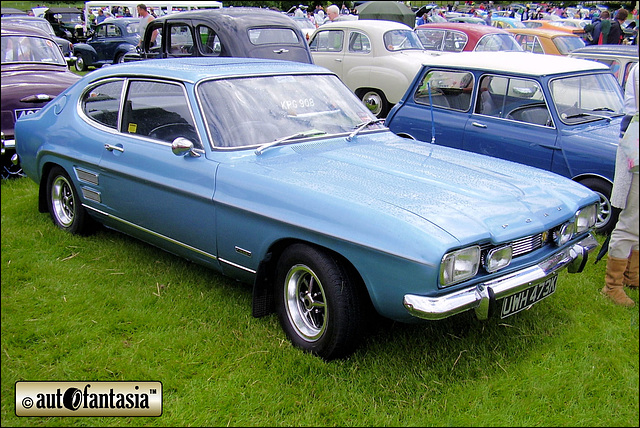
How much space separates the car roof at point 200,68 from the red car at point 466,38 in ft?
27.0

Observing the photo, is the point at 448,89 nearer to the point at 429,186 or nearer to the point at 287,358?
the point at 429,186

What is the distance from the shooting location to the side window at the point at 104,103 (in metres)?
4.46

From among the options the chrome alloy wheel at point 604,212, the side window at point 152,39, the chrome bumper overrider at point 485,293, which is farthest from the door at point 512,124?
the side window at point 152,39

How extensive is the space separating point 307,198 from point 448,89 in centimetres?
389

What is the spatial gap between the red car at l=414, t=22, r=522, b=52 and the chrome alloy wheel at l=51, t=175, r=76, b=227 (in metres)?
9.09

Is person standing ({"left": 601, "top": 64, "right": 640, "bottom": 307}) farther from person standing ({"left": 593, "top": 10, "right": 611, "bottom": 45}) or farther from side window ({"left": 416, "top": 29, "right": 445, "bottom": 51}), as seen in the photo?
person standing ({"left": 593, "top": 10, "right": 611, "bottom": 45})

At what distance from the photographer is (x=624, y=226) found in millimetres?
3879

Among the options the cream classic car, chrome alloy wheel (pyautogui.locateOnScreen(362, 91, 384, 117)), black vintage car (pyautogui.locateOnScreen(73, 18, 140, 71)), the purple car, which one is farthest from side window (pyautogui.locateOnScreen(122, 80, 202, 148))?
black vintage car (pyautogui.locateOnScreen(73, 18, 140, 71))

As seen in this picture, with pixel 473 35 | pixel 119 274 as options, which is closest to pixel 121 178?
pixel 119 274

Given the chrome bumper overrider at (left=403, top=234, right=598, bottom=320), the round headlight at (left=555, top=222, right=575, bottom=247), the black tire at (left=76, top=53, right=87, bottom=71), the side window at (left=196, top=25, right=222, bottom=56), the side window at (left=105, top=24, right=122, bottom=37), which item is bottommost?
the black tire at (left=76, top=53, right=87, bottom=71)

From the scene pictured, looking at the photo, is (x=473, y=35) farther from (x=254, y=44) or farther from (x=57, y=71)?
(x=57, y=71)

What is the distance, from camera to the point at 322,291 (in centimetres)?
312

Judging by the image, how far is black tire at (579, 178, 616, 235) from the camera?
5.20m

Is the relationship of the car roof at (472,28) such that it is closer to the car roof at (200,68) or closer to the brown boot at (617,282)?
the car roof at (200,68)
